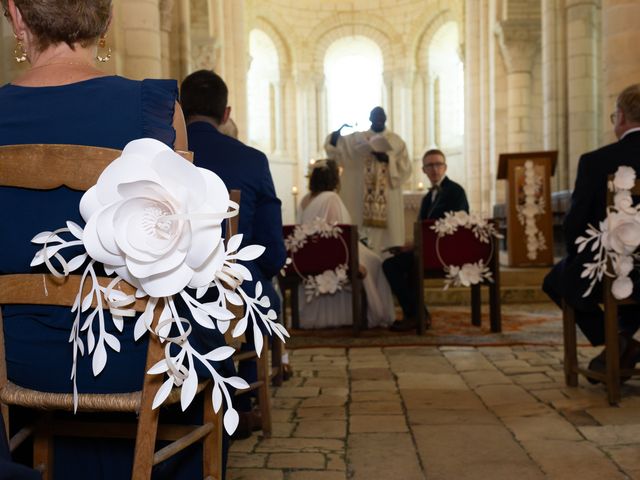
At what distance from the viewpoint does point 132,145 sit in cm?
155

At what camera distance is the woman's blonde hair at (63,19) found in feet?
6.04

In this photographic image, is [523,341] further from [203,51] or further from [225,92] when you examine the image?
[203,51]

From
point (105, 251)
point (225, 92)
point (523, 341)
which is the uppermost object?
point (225, 92)

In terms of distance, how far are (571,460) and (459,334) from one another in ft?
12.3

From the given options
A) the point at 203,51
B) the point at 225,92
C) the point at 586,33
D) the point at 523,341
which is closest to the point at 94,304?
the point at 225,92

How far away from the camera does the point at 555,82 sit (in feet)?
40.6

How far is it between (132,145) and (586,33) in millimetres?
11401

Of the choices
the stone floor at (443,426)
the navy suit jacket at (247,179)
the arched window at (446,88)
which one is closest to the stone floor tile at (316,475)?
the stone floor at (443,426)

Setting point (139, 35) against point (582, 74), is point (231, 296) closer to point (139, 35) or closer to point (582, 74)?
point (139, 35)

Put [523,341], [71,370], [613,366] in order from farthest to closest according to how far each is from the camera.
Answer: [523,341], [613,366], [71,370]

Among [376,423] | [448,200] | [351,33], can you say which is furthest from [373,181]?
[351,33]

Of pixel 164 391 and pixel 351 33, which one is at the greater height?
pixel 351 33

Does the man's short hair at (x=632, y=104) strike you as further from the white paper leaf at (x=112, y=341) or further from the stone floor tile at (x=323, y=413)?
the white paper leaf at (x=112, y=341)

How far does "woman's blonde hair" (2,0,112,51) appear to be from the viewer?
184 centimetres
